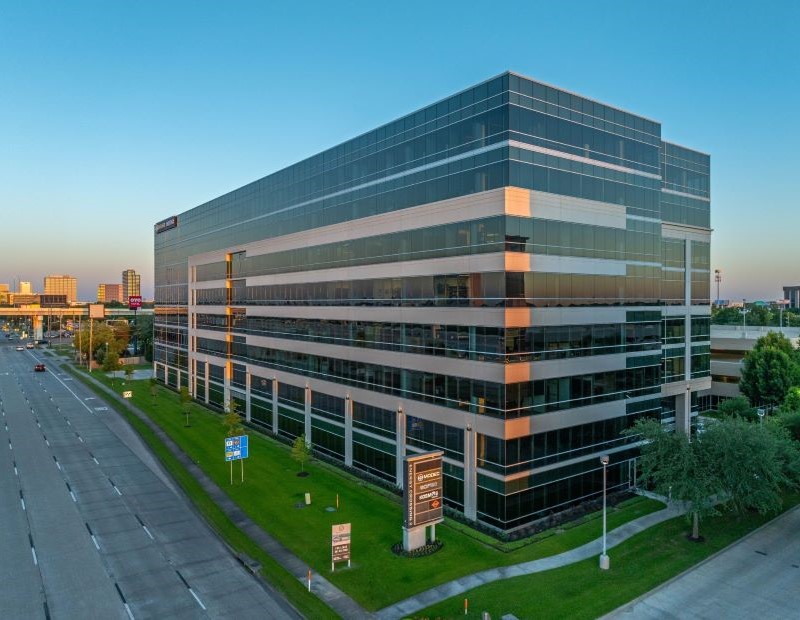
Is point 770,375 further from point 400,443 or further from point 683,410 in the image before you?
point 400,443

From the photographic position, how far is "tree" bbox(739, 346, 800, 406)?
60875 mm

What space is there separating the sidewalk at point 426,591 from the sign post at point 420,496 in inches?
156

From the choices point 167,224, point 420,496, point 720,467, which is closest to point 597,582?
point 420,496

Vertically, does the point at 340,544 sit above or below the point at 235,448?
below

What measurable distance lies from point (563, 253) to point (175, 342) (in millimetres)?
71999

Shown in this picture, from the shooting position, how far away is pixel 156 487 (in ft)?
139

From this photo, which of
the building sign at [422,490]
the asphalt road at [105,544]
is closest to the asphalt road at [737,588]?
the building sign at [422,490]

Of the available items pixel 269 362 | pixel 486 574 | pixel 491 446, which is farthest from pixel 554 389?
pixel 269 362

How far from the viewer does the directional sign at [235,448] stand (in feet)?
139

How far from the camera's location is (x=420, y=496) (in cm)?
3112

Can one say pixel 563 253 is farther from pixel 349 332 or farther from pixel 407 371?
pixel 349 332

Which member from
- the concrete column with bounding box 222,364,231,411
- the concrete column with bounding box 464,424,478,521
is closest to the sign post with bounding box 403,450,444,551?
the concrete column with bounding box 464,424,478,521

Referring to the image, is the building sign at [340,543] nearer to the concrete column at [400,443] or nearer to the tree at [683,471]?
the concrete column at [400,443]

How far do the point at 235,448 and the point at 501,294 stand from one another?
24.0 meters
